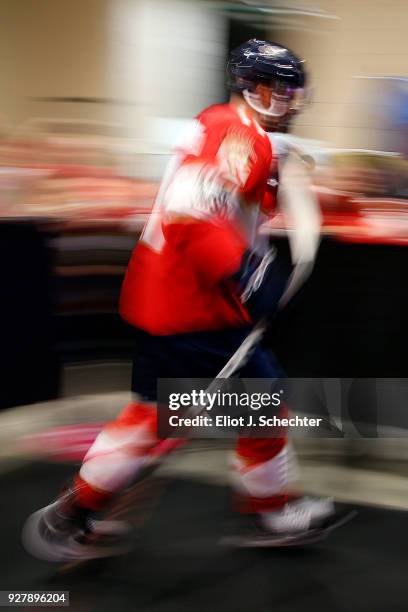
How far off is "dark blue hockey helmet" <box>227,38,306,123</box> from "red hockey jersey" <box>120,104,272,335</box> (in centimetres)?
8

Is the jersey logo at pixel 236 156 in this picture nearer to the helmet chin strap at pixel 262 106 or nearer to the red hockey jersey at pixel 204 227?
the red hockey jersey at pixel 204 227

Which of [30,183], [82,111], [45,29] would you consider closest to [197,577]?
[30,183]

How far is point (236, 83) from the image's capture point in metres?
2.46

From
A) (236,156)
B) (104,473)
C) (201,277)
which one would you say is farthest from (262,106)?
(104,473)

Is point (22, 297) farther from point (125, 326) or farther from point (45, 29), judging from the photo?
point (45, 29)

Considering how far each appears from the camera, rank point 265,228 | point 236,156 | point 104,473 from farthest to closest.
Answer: point 265,228 < point 104,473 < point 236,156

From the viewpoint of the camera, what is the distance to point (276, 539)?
2631mm

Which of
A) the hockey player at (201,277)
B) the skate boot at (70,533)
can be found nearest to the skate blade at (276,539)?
the hockey player at (201,277)

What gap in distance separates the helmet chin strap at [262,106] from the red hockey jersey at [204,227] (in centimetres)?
5

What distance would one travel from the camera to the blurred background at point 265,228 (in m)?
3.12

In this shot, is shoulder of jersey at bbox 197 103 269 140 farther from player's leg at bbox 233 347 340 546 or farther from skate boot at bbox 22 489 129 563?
skate boot at bbox 22 489 129 563

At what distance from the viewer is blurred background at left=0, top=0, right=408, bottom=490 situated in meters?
3.12

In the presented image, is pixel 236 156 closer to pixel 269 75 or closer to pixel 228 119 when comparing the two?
pixel 228 119

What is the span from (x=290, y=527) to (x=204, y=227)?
964 millimetres
